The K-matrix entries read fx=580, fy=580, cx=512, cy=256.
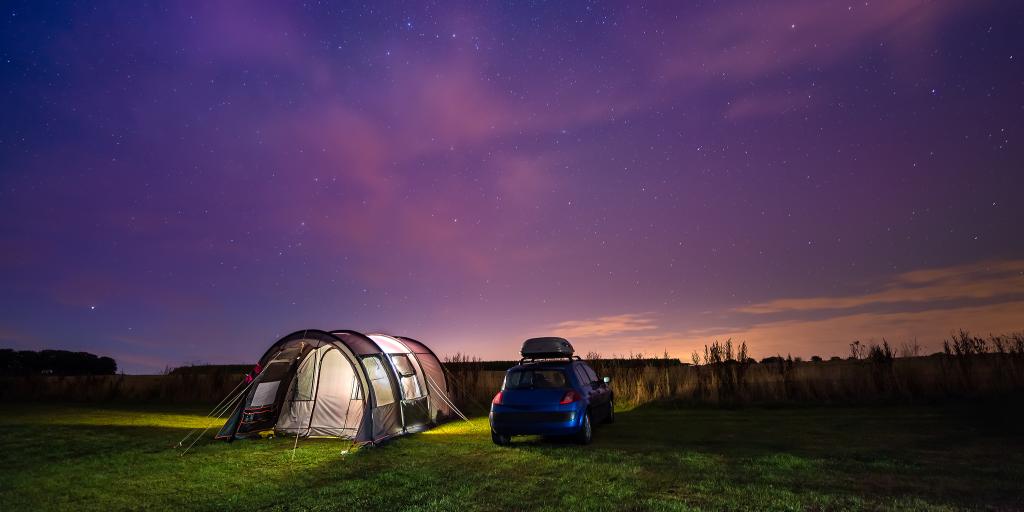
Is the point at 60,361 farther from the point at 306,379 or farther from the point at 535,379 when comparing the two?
the point at 535,379

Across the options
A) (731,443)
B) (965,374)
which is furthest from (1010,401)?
(731,443)

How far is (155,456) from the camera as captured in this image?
39.5ft

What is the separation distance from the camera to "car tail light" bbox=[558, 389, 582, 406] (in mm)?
11751

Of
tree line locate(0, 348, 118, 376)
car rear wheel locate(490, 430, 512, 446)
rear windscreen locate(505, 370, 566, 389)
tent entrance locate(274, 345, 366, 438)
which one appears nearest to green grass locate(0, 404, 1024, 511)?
car rear wheel locate(490, 430, 512, 446)

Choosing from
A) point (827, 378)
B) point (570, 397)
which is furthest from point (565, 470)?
point (827, 378)

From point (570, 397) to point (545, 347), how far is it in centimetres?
505

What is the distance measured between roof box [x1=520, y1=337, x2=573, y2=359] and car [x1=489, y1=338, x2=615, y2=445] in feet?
11.3

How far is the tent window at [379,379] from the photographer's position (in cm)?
1442

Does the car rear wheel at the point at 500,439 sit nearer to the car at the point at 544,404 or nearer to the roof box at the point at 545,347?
the car at the point at 544,404

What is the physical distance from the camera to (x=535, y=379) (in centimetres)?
1253

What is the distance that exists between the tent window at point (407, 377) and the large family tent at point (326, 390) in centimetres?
4

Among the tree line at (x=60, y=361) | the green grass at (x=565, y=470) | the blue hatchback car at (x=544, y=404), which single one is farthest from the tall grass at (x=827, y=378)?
the tree line at (x=60, y=361)

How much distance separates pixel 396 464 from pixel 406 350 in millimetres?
7476

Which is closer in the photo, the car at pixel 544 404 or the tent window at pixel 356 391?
the car at pixel 544 404
